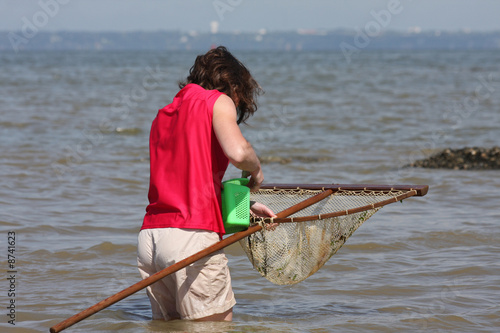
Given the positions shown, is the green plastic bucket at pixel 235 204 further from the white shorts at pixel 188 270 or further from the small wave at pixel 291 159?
the small wave at pixel 291 159

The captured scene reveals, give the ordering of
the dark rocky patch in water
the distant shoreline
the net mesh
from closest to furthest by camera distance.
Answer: the net mesh < the dark rocky patch in water < the distant shoreline

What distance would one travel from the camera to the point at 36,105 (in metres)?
18.7

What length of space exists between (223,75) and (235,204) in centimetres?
64

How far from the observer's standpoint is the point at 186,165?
313 cm

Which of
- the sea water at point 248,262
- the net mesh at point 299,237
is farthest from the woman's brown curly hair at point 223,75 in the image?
the sea water at point 248,262

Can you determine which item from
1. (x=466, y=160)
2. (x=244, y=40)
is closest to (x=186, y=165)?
(x=466, y=160)

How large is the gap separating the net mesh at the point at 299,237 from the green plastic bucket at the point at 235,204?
Answer: 584mm

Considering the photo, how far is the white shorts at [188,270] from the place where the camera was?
3148 mm

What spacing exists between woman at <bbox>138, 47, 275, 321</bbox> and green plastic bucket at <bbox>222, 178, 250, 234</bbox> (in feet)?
0.14

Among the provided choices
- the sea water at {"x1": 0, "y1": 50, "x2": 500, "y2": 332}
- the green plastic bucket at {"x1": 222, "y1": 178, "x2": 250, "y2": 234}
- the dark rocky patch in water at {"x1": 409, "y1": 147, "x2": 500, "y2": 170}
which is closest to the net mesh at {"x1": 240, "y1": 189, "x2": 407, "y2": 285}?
the sea water at {"x1": 0, "y1": 50, "x2": 500, "y2": 332}

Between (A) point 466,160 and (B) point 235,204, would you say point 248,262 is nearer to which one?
(B) point 235,204

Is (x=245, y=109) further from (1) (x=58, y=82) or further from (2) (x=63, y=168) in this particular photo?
(1) (x=58, y=82)

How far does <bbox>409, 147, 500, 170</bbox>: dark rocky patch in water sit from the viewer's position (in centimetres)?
956

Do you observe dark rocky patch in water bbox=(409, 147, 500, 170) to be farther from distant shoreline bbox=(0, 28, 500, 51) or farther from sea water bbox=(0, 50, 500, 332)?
distant shoreline bbox=(0, 28, 500, 51)
